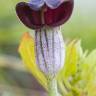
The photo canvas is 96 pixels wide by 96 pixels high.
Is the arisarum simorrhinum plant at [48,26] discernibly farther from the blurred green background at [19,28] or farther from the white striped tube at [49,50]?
the blurred green background at [19,28]

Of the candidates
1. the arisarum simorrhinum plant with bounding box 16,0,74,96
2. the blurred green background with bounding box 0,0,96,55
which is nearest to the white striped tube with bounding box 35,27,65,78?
the arisarum simorrhinum plant with bounding box 16,0,74,96

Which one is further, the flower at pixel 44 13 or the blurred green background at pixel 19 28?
the blurred green background at pixel 19 28

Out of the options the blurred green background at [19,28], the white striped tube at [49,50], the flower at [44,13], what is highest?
the flower at [44,13]

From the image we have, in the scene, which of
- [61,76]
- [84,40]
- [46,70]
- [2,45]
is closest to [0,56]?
[2,45]

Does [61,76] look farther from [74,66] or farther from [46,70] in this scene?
[46,70]

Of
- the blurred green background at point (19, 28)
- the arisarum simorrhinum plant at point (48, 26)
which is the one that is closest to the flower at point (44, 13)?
the arisarum simorrhinum plant at point (48, 26)

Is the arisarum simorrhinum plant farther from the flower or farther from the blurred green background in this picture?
the blurred green background
